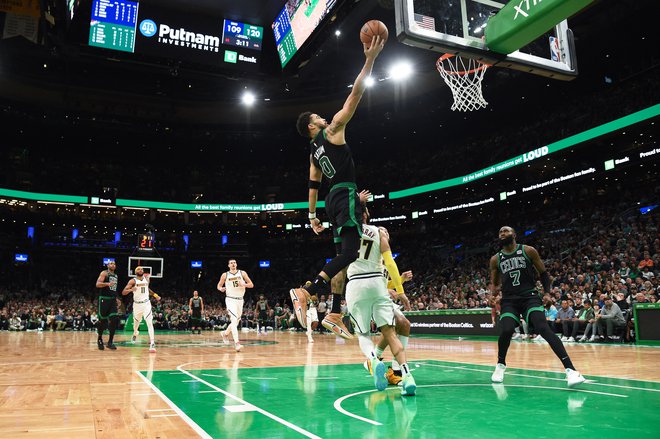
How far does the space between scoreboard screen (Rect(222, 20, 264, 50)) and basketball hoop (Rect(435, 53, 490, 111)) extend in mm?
5284

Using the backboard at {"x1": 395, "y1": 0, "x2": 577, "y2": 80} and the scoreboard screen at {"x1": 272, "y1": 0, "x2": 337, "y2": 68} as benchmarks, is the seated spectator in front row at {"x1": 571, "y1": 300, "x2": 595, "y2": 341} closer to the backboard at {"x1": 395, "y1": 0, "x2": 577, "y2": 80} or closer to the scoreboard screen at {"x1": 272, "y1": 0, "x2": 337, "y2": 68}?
the backboard at {"x1": 395, "y1": 0, "x2": 577, "y2": 80}

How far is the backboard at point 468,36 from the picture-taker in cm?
630

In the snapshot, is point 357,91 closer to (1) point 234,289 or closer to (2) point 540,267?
(2) point 540,267

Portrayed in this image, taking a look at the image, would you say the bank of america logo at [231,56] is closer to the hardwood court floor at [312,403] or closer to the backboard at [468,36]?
the backboard at [468,36]

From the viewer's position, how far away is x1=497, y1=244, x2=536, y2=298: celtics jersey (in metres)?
6.11

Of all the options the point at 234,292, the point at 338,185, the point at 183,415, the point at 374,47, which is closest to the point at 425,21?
the point at 374,47

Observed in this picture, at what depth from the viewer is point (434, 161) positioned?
1339 inches

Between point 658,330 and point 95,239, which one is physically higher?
point 95,239

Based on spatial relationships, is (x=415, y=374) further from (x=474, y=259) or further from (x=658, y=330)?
(x=474, y=259)

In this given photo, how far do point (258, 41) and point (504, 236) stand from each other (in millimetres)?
10917

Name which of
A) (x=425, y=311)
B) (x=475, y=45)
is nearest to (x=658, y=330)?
(x=425, y=311)

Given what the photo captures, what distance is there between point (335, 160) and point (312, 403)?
2334mm

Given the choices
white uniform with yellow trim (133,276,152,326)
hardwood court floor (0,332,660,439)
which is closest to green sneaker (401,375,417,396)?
hardwood court floor (0,332,660,439)

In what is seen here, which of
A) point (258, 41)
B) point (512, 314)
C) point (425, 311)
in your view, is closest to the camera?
point (512, 314)
